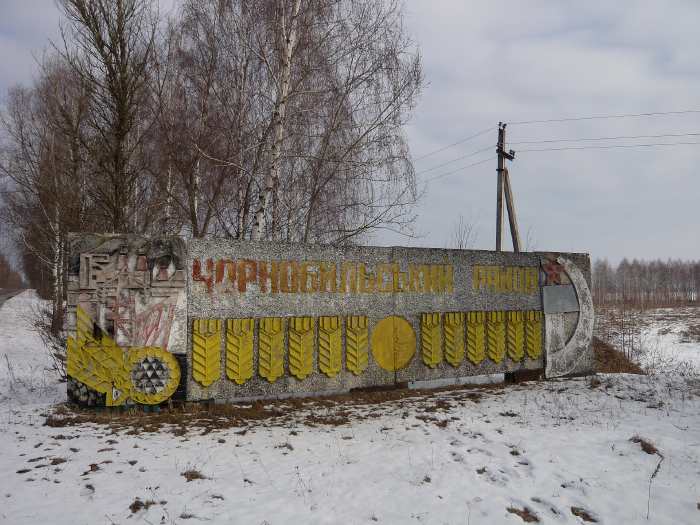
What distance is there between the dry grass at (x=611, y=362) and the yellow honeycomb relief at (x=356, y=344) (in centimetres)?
812

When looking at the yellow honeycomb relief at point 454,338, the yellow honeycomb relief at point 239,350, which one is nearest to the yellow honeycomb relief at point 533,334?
the yellow honeycomb relief at point 454,338

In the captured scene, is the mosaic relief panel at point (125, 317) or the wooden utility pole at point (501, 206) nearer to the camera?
the mosaic relief panel at point (125, 317)

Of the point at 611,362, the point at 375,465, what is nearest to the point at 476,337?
the point at 375,465

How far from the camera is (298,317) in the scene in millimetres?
7629

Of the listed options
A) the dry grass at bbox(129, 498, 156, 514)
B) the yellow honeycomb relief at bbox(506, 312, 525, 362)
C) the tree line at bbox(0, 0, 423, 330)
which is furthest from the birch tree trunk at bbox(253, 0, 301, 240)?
the dry grass at bbox(129, 498, 156, 514)

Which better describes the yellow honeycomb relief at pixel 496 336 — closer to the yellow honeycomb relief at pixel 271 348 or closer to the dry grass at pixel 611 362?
the yellow honeycomb relief at pixel 271 348

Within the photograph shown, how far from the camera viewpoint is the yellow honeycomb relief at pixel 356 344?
7977mm

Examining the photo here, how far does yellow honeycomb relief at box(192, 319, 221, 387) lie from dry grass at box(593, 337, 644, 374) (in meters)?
10.5

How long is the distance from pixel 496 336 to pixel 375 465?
521 cm

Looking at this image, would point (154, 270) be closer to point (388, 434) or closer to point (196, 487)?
point (196, 487)

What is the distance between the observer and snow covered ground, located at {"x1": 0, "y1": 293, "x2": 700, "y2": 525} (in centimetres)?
386

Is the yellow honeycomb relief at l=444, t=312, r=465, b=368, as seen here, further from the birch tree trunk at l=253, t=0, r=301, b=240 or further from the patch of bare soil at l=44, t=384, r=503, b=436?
the birch tree trunk at l=253, t=0, r=301, b=240

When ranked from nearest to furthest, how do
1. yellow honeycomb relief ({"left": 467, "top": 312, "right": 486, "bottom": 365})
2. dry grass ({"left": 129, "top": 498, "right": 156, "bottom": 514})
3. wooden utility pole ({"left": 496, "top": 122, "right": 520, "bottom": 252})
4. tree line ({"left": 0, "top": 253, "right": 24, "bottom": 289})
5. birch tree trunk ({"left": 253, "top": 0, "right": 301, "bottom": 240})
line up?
dry grass ({"left": 129, "top": 498, "right": 156, "bottom": 514}) → birch tree trunk ({"left": 253, "top": 0, "right": 301, "bottom": 240}) → yellow honeycomb relief ({"left": 467, "top": 312, "right": 486, "bottom": 365}) → wooden utility pole ({"left": 496, "top": 122, "right": 520, "bottom": 252}) → tree line ({"left": 0, "top": 253, "right": 24, "bottom": 289})

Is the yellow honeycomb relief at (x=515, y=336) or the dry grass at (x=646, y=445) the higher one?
the yellow honeycomb relief at (x=515, y=336)
